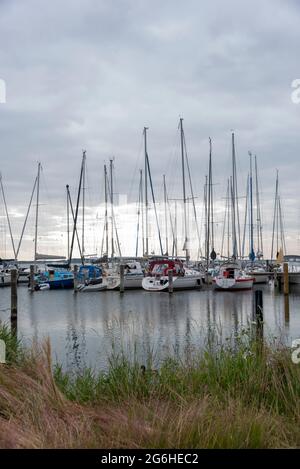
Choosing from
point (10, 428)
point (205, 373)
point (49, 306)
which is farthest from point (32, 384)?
point (49, 306)

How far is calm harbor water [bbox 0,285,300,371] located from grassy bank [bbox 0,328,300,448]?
2964 millimetres

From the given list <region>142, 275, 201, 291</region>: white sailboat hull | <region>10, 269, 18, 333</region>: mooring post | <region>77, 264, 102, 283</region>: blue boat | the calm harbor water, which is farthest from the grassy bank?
<region>77, 264, 102, 283</region>: blue boat

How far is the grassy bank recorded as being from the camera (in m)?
5.16

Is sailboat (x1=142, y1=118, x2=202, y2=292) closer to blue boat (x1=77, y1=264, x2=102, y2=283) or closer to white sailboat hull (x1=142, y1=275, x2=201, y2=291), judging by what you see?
white sailboat hull (x1=142, y1=275, x2=201, y2=291)

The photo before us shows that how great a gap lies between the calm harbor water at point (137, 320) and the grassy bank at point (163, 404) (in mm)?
2964

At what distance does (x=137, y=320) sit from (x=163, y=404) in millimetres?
6898

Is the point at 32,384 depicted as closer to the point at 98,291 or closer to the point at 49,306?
the point at 49,306

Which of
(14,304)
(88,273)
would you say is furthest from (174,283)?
(14,304)

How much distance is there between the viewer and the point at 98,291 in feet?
166

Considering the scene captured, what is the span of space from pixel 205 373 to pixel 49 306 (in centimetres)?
3110

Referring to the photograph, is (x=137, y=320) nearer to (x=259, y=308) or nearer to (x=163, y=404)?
(x=259, y=308)

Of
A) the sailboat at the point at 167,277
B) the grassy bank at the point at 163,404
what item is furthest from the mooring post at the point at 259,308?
the sailboat at the point at 167,277

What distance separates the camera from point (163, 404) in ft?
21.9

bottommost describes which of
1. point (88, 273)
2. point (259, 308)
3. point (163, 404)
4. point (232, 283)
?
point (232, 283)
